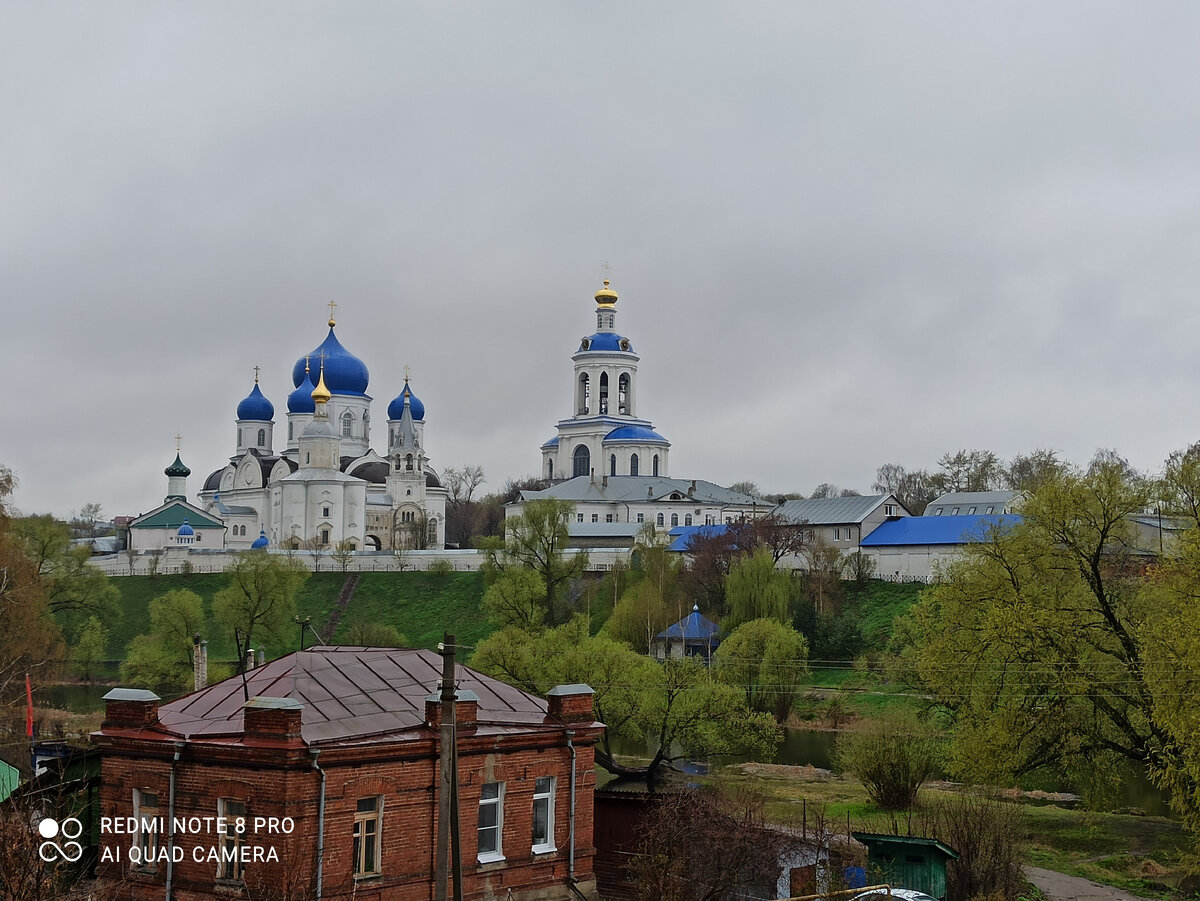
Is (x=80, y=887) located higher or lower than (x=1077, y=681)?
lower

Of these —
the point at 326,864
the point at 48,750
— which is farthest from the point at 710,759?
→ the point at 326,864

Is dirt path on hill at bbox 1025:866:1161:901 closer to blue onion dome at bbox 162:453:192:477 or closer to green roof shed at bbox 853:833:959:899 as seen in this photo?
green roof shed at bbox 853:833:959:899

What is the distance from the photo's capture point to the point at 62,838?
1477 cm

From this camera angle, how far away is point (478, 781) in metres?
15.2

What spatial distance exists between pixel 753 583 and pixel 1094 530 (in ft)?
88.0

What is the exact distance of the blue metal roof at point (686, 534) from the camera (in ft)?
215

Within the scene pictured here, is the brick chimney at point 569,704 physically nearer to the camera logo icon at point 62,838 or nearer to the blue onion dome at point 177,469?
the camera logo icon at point 62,838

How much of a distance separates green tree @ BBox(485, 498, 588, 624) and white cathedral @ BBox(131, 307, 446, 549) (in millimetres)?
21006

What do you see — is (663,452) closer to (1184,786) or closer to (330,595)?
(330,595)

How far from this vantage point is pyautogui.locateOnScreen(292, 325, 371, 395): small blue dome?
89.7m

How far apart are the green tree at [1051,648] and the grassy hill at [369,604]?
123ft

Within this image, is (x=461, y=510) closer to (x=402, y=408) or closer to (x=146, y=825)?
(x=402, y=408)

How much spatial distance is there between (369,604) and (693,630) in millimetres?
22908

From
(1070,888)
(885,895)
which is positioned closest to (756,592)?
(1070,888)
